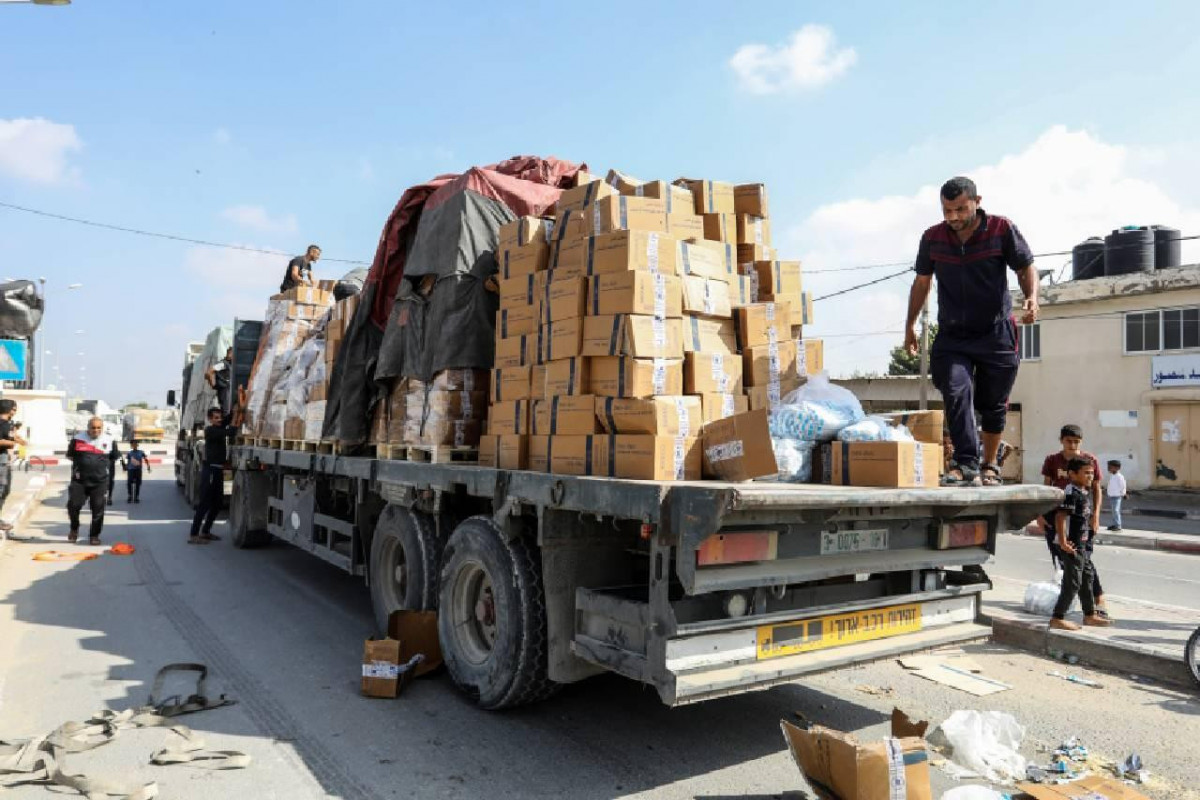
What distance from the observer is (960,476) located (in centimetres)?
454

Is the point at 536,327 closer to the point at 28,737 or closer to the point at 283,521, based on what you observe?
the point at 28,737

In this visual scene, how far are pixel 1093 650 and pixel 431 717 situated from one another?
15.2ft

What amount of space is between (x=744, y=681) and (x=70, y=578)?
8.00m

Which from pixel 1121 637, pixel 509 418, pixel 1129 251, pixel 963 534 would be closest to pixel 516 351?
pixel 509 418

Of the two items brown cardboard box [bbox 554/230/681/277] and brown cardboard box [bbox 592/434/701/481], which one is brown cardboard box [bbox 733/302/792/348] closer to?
brown cardboard box [bbox 554/230/681/277]

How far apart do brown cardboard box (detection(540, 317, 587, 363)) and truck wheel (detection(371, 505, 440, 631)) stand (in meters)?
1.57

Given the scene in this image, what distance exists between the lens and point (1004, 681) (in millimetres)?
5441

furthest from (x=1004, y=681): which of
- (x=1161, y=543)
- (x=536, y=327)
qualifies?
(x=1161, y=543)

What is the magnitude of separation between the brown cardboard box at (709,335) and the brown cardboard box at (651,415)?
37cm

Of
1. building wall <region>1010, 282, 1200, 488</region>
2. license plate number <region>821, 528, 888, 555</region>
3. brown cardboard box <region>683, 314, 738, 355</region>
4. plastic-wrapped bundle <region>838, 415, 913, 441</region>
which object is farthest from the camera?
building wall <region>1010, 282, 1200, 488</region>

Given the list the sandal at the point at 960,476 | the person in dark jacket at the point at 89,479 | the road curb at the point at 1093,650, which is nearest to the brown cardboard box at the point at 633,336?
the sandal at the point at 960,476

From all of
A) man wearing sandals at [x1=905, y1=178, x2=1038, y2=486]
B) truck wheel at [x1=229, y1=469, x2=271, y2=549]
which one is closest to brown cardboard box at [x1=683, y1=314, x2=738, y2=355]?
man wearing sandals at [x1=905, y1=178, x2=1038, y2=486]

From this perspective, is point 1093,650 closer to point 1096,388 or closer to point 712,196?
point 712,196

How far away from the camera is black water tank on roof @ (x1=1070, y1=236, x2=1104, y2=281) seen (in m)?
24.5
